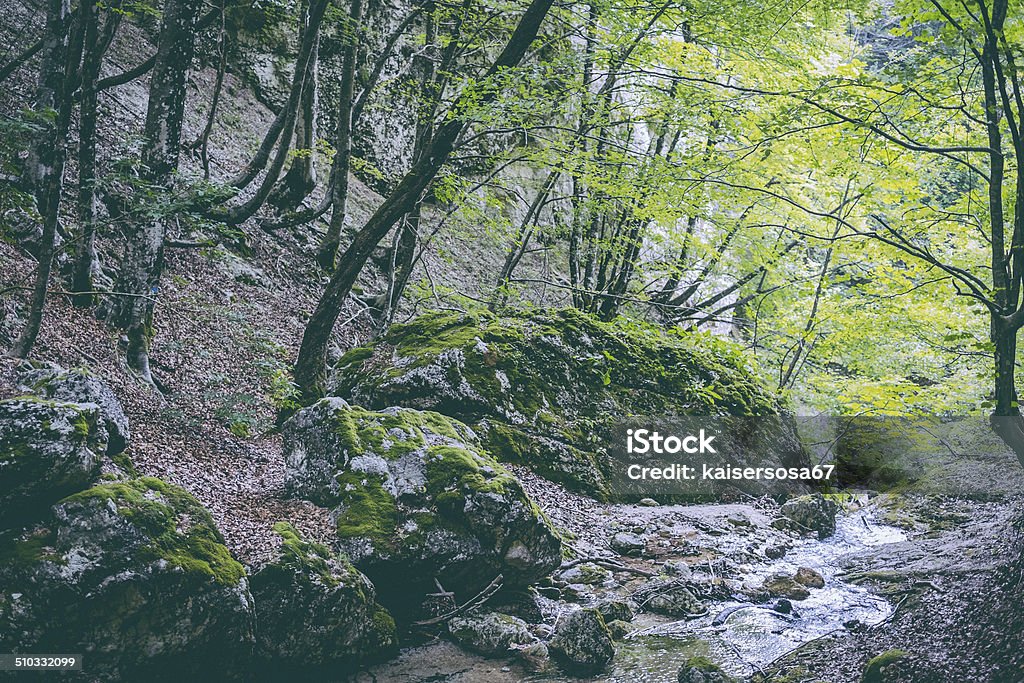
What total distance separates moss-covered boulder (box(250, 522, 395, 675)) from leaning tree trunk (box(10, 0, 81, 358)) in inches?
124

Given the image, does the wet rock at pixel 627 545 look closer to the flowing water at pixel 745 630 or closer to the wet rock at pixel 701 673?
the flowing water at pixel 745 630

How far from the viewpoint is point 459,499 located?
21.2 feet

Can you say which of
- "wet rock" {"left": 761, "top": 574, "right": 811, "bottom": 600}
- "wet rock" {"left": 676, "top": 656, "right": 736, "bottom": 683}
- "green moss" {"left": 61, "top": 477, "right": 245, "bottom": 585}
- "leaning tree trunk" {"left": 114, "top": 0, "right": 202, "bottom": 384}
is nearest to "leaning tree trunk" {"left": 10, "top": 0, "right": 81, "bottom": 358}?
"leaning tree trunk" {"left": 114, "top": 0, "right": 202, "bottom": 384}

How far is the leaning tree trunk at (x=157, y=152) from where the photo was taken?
7836 millimetres

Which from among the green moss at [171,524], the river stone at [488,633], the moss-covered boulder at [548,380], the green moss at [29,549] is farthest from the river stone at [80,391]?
the moss-covered boulder at [548,380]

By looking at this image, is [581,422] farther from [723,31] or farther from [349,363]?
[723,31]

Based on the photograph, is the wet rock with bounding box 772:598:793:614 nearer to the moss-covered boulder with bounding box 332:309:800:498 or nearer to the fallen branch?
the moss-covered boulder with bounding box 332:309:800:498

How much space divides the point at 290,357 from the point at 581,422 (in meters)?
4.66

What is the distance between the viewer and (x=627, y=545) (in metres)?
8.48

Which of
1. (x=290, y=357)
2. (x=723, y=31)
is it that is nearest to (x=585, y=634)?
(x=290, y=357)

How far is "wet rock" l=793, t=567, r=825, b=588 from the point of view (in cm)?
790

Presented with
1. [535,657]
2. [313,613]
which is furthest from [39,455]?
[535,657]

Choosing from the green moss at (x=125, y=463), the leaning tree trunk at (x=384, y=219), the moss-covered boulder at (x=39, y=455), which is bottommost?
the green moss at (x=125, y=463)

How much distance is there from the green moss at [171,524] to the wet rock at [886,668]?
14.9ft
